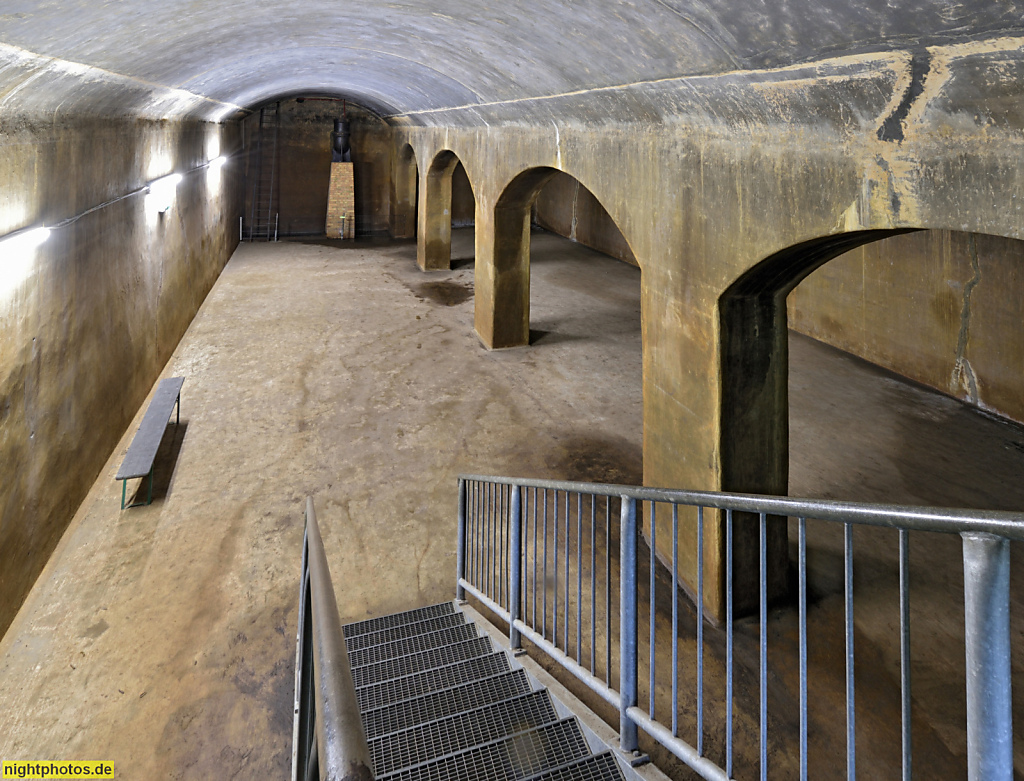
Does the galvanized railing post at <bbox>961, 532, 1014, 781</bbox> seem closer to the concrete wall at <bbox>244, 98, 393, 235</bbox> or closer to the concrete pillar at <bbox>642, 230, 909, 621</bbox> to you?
the concrete pillar at <bbox>642, 230, 909, 621</bbox>

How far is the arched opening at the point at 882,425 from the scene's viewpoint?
414 cm

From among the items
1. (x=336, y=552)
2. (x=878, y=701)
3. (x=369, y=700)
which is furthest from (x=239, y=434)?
(x=878, y=701)

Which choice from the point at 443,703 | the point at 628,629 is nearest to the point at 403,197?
the point at 443,703

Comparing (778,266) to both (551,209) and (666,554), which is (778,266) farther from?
(551,209)

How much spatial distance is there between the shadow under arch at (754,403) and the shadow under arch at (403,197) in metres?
15.2

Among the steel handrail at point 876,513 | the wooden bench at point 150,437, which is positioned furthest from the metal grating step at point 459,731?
the wooden bench at point 150,437

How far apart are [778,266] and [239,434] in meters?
5.83

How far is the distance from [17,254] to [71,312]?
127cm

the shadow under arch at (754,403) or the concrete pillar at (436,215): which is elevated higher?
the concrete pillar at (436,215)

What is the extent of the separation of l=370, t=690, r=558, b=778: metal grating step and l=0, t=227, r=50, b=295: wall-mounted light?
4082 millimetres

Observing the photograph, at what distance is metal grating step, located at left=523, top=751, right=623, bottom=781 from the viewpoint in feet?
8.93

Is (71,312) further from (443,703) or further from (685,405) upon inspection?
(685,405)

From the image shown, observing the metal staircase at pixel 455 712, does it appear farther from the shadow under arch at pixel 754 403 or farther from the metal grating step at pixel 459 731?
the shadow under arch at pixel 754 403

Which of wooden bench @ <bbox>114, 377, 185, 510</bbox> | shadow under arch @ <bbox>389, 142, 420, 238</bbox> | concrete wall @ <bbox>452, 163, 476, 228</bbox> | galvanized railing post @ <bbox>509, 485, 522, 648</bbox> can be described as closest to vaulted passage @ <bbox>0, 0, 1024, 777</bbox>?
wooden bench @ <bbox>114, 377, 185, 510</bbox>
